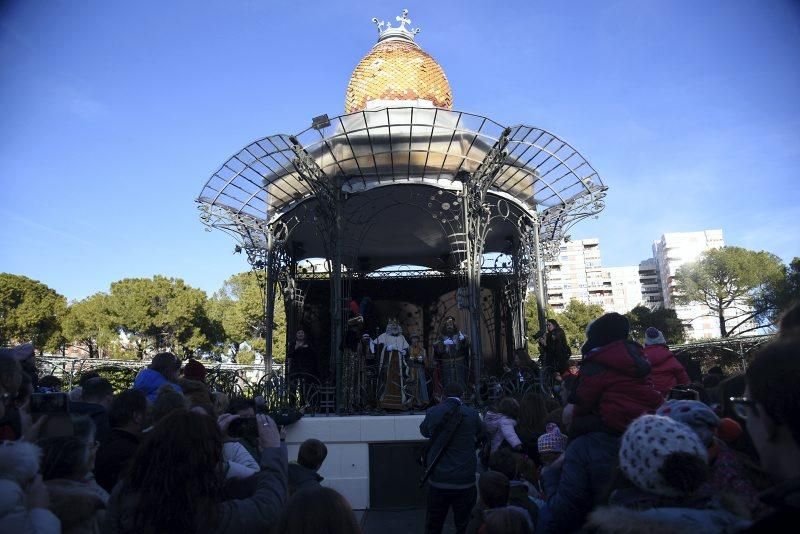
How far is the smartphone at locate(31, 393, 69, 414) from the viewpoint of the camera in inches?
117

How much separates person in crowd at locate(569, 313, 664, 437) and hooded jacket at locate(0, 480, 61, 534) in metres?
2.35

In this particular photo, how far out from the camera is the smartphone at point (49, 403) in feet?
9.73

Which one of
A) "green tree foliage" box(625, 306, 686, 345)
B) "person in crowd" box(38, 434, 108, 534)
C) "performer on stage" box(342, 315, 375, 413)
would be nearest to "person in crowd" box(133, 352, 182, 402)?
"person in crowd" box(38, 434, 108, 534)

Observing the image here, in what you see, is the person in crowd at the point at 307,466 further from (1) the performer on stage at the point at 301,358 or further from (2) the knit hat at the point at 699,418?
(1) the performer on stage at the point at 301,358

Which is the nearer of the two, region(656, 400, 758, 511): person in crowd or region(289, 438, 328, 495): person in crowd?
region(656, 400, 758, 511): person in crowd

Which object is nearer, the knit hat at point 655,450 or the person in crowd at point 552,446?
the knit hat at point 655,450

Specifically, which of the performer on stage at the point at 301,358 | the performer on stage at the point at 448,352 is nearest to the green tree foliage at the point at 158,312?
the performer on stage at the point at 301,358

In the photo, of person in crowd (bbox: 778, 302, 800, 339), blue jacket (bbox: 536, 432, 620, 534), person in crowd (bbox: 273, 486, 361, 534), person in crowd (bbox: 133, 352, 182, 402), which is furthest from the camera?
person in crowd (bbox: 133, 352, 182, 402)

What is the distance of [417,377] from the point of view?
1070 centimetres

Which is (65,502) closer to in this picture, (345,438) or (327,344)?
(345,438)

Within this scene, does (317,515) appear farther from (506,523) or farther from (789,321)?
(789,321)

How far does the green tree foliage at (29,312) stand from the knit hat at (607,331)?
39726 mm

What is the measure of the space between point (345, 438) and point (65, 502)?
6970 mm

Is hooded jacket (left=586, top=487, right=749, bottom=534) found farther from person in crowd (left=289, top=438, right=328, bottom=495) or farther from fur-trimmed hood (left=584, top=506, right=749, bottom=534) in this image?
person in crowd (left=289, top=438, right=328, bottom=495)
